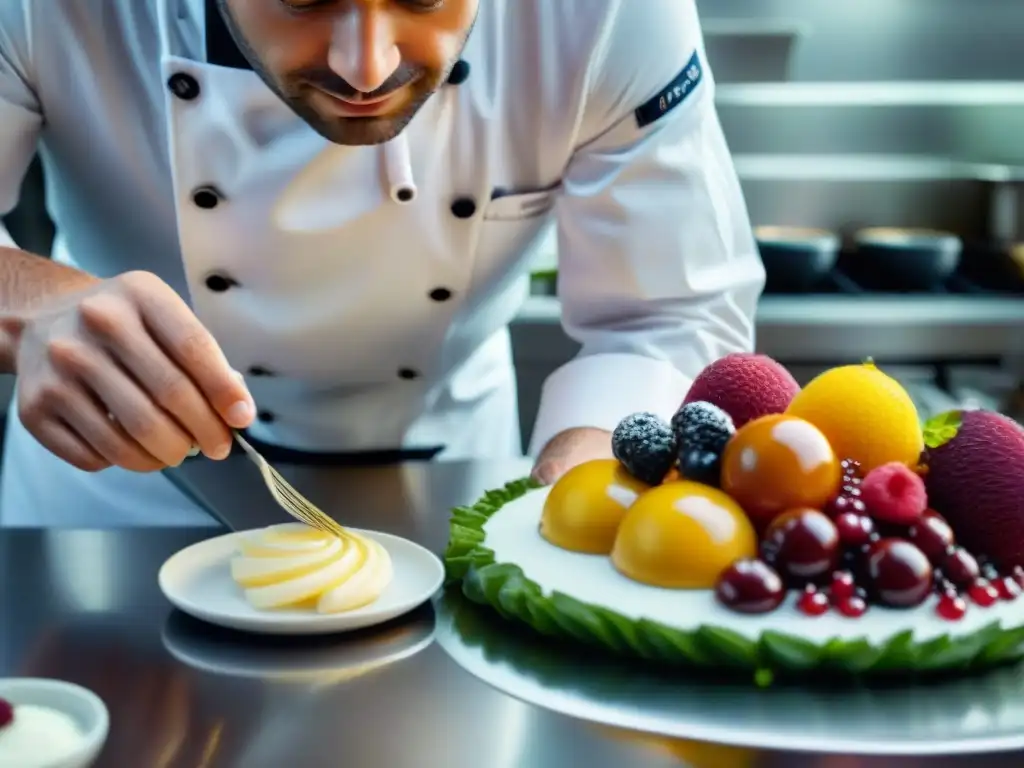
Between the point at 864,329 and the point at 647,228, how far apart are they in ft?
3.96

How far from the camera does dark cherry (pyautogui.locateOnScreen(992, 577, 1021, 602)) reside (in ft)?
3.42

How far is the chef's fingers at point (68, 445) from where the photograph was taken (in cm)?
118

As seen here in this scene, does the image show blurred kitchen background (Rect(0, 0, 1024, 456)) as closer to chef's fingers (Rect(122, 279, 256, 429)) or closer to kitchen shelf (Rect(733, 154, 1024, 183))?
kitchen shelf (Rect(733, 154, 1024, 183))

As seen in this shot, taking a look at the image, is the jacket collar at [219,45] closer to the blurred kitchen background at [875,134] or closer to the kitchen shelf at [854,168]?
the blurred kitchen background at [875,134]

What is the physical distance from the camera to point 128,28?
1510mm

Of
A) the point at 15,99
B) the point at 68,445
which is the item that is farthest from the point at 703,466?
the point at 15,99

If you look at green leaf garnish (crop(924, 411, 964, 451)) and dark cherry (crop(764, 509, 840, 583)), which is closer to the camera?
dark cherry (crop(764, 509, 840, 583))

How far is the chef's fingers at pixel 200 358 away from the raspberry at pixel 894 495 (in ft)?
1.69

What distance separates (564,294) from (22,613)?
84 centimetres

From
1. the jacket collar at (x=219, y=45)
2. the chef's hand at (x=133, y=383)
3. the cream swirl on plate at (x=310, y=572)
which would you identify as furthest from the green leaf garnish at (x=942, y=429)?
the jacket collar at (x=219, y=45)

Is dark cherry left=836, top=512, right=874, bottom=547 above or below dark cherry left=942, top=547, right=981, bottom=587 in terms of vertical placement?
above

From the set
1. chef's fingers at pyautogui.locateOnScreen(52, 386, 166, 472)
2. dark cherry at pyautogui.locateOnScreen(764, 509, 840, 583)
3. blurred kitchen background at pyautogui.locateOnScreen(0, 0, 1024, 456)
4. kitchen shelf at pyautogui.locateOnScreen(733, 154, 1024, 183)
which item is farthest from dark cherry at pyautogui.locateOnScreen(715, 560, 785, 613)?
kitchen shelf at pyautogui.locateOnScreen(733, 154, 1024, 183)

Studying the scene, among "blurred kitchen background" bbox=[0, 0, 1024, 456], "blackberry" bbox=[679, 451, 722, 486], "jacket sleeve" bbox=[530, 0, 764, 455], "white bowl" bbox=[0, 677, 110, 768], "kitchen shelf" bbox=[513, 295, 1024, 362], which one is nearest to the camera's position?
"white bowl" bbox=[0, 677, 110, 768]

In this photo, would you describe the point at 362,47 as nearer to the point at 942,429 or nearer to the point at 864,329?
the point at 942,429
